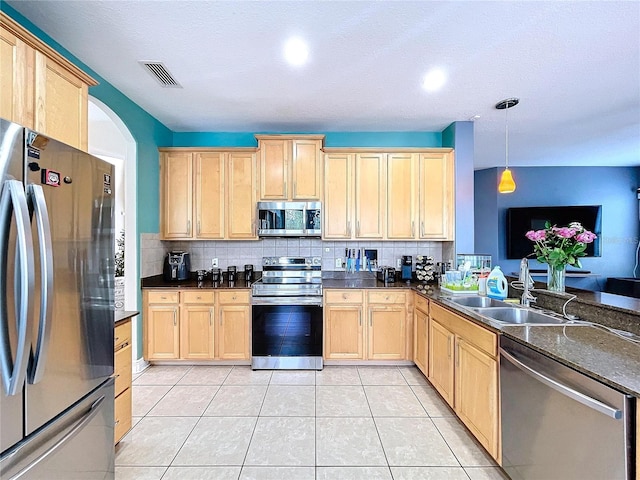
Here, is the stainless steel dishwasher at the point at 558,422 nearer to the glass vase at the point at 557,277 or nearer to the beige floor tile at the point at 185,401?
the glass vase at the point at 557,277

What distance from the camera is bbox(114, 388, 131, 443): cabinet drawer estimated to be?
6.52 ft

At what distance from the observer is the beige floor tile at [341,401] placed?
8.08 feet

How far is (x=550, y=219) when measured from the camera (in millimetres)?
5656

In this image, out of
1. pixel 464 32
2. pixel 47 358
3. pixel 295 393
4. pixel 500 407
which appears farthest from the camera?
pixel 295 393

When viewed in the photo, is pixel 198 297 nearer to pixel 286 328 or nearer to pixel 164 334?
pixel 164 334

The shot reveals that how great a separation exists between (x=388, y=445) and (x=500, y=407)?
0.76m

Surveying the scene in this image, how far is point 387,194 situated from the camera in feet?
12.0

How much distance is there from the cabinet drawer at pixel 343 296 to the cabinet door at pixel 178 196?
1727 mm

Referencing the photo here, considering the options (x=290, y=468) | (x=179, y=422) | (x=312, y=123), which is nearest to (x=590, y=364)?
(x=290, y=468)

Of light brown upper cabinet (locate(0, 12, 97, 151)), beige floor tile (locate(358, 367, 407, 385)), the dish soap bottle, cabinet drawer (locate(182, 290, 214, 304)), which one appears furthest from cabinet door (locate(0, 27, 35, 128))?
the dish soap bottle

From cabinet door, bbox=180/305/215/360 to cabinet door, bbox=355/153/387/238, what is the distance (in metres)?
1.89

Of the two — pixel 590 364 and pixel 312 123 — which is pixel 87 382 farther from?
pixel 312 123

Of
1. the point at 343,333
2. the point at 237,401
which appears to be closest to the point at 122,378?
the point at 237,401

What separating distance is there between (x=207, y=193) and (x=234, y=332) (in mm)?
1573
